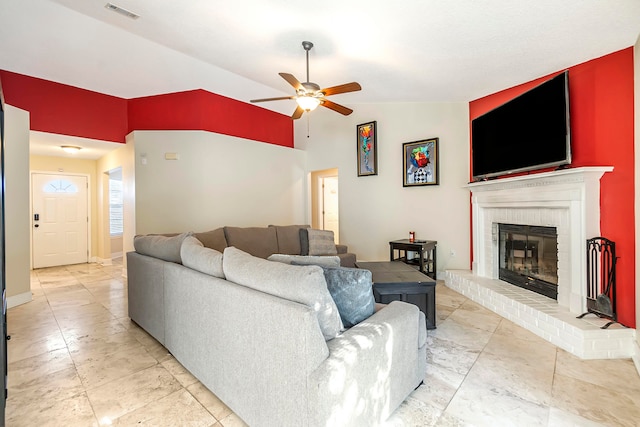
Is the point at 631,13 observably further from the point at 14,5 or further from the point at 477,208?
the point at 14,5

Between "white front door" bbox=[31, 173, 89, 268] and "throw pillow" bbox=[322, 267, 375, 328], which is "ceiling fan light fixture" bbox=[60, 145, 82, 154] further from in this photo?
"throw pillow" bbox=[322, 267, 375, 328]

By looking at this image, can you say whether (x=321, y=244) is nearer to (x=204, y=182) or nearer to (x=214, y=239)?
(x=214, y=239)

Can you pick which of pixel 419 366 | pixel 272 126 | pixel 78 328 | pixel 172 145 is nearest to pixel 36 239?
pixel 172 145

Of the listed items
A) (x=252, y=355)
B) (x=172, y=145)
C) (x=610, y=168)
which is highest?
(x=172, y=145)

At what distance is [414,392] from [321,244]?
2.59 meters

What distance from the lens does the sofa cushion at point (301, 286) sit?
1.33 meters

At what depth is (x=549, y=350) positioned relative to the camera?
7.93ft

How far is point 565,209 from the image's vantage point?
2.85 metres

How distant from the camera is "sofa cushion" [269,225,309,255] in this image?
432 cm

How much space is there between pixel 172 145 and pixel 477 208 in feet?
15.4

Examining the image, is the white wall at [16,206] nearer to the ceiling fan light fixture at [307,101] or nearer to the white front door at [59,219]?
the white front door at [59,219]

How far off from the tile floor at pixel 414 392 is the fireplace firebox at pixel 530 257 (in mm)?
689

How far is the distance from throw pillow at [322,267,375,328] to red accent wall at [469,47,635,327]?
2.58m

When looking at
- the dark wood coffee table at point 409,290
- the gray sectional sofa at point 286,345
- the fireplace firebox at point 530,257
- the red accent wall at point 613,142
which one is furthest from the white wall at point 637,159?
the gray sectional sofa at point 286,345
